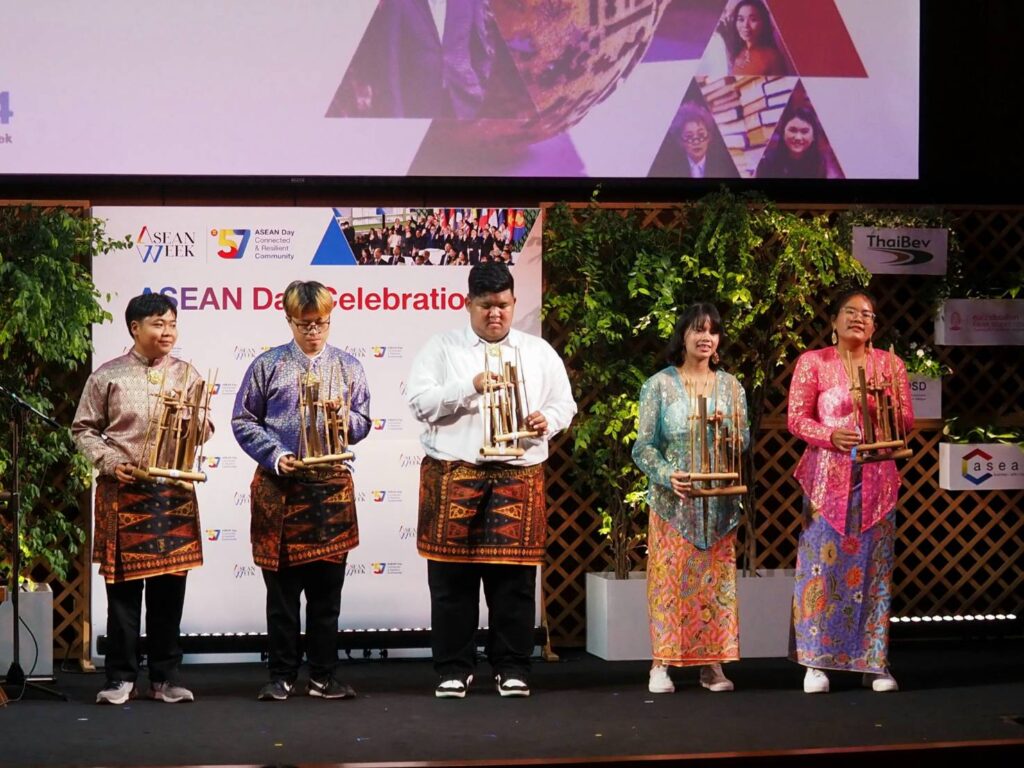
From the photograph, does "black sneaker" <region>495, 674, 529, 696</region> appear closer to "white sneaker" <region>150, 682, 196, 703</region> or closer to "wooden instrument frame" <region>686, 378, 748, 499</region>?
"wooden instrument frame" <region>686, 378, 748, 499</region>

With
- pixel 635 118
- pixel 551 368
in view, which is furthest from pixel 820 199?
pixel 551 368

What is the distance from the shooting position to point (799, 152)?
6.76m

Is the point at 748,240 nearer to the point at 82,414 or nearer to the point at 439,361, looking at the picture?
the point at 439,361

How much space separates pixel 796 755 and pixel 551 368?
1.81m

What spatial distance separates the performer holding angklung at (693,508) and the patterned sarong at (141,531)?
1.62 meters

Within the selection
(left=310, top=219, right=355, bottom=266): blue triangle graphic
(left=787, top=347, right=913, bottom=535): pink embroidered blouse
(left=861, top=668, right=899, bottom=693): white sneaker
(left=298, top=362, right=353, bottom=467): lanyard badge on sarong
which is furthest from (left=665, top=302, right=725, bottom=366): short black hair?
(left=310, top=219, right=355, bottom=266): blue triangle graphic

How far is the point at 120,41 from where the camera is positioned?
6.35 meters

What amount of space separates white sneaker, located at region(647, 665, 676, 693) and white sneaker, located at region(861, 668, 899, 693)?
0.71 m

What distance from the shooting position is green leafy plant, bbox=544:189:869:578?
605cm

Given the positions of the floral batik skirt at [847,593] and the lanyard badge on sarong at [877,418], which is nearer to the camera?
the lanyard badge on sarong at [877,418]

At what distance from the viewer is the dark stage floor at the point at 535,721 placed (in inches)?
167

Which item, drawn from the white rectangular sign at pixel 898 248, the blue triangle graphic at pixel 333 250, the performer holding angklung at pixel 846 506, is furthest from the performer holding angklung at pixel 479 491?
the white rectangular sign at pixel 898 248

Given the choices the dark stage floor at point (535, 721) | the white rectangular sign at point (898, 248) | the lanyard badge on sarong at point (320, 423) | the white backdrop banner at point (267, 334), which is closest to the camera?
A: the dark stage floor at point (535, 721)

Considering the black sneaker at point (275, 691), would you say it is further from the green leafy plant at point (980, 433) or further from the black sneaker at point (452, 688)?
the green leafy plant at point (980, 433)
